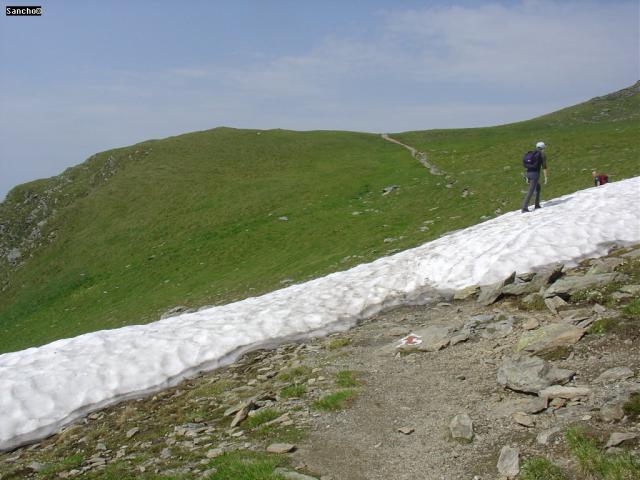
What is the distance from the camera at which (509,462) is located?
24.5ft

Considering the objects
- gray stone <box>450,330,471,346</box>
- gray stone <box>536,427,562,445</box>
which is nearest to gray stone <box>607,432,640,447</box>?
gray stone <box>536,427,562,445</box>

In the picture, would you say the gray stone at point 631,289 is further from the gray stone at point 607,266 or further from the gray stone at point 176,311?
the gray stone at point 176,311

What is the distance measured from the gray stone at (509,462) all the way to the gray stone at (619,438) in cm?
130

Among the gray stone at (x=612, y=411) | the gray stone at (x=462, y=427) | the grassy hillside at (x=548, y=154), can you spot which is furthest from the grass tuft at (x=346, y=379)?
the grassy hillside at (x=548, y=154)

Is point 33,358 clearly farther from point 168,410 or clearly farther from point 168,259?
point 168,259

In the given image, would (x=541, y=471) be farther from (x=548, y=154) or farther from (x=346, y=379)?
(x=548, y=154)

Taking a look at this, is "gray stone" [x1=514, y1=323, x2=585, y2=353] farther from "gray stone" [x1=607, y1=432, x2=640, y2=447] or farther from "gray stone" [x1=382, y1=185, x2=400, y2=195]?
"gray stone" [x1=382, y1=185, x2=400, y2=195]

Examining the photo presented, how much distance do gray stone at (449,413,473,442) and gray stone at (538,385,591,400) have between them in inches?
59.6

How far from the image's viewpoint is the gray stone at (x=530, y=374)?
953 centimetres

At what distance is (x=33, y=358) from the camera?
→ 51.4ft

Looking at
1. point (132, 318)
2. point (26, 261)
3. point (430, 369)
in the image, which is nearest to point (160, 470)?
point (430, 369)

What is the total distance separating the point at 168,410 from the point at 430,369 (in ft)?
21.6

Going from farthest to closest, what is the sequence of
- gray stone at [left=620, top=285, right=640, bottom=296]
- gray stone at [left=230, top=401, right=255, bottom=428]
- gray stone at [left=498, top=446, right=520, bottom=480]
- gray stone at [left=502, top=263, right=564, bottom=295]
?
gray stone at [left=502, top=263, right=564, bottom=295], gray stone at [left=620, top=285, right=640, bottom=296], gray stone at [left=230, top=401, right=255, bottom=428], gray stone at [left=498, top=446, right=520, bottom=480]

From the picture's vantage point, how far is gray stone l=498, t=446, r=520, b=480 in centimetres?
730
